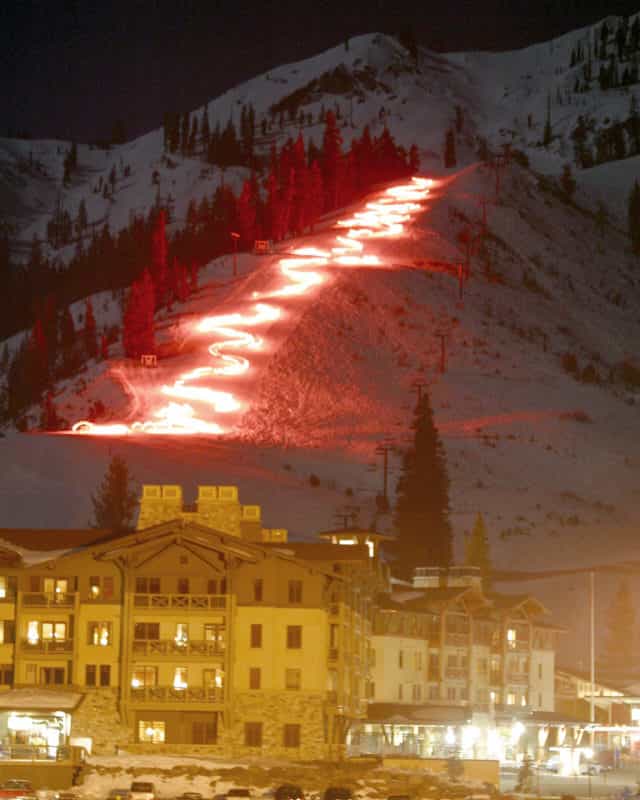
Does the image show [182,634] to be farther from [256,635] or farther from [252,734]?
[252,734]

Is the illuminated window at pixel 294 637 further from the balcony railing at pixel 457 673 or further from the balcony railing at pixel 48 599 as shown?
the balcony railing at pixel 457 673

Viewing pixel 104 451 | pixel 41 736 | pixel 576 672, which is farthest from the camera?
pixel 104 451

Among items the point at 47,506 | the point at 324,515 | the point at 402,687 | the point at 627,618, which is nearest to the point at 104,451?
the point at 47,506

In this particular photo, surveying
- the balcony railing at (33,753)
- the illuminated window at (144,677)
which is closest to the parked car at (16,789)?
the balcony railing at (33,753)

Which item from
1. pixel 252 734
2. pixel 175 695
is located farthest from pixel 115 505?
pixel 252 734

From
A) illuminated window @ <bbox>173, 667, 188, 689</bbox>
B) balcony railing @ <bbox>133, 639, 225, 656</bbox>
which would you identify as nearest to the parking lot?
balcony railing @ <bbox>133, 639, 225, 656</bbox>

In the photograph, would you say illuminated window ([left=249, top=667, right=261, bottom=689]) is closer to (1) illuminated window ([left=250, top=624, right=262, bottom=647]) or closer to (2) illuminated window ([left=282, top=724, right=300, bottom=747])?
(1) illuminated window ([left=250, top=624, right=262, bottom=647])

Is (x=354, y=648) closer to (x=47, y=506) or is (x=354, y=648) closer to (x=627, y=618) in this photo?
(x=627, y=618)
